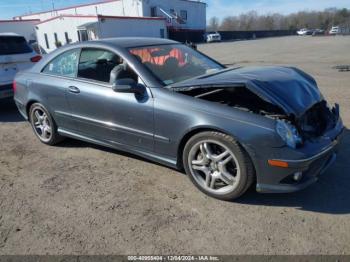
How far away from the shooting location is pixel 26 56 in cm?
777

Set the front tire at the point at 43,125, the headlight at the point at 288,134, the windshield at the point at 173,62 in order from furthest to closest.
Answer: the front tire at the point at 43,125, the windshield at the point at 173,62, the headlight at the point at 288,134

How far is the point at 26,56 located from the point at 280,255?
23.3 ft

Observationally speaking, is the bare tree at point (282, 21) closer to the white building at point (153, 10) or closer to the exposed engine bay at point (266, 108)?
the white building at point (153, 10)

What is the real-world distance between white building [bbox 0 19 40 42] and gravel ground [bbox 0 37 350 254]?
41177mm

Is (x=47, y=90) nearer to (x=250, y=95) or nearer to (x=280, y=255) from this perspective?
(x=250, y=95)

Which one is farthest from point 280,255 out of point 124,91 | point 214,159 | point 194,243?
point 124,91

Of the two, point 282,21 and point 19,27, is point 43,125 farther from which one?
point 282,21

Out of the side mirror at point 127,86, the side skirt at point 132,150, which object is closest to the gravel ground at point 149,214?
the side skirt at point 132,150

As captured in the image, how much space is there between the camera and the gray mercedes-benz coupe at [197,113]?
3.17 metres

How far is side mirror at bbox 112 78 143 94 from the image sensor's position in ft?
12.2

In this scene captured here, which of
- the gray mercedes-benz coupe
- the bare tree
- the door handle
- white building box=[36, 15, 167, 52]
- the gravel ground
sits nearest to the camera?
the gravel ground

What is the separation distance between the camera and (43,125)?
17.5ft

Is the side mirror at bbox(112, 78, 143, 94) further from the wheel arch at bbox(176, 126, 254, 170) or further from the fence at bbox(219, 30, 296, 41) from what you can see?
the fence at bbox(219, 30, 296, 41)

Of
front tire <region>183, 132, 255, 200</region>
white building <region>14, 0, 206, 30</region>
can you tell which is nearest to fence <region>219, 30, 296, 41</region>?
white building <region>14, 0, 206, 30</region>
